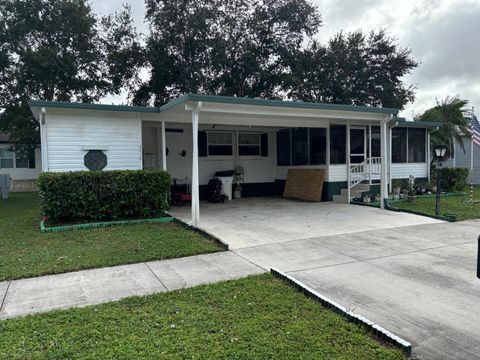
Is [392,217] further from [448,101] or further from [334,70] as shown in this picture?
[334,70]

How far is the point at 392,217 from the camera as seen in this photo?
30.0ft

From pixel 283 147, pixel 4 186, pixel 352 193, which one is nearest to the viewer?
pixel 352 193

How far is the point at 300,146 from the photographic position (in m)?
13.4

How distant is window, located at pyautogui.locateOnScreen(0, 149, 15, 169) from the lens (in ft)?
67.3

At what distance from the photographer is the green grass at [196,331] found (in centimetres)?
276

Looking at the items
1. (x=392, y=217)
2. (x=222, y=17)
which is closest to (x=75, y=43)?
(x=222, y=17)

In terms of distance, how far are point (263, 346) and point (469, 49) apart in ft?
51.7

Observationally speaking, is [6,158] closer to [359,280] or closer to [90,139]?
[90,139]

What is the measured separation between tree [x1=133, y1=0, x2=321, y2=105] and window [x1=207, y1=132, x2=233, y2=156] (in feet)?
18.2

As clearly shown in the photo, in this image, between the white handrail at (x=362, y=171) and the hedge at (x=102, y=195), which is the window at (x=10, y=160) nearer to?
the hedge at (x=102, y=195)

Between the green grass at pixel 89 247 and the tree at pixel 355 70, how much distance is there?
14.3 m

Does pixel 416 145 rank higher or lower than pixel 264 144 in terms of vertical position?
lower

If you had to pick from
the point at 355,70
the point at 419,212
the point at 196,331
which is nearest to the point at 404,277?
the point at 196,331

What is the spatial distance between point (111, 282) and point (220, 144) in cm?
953
